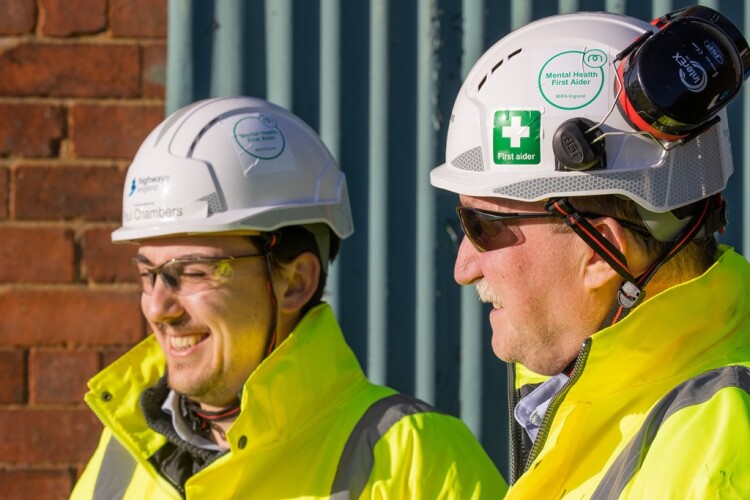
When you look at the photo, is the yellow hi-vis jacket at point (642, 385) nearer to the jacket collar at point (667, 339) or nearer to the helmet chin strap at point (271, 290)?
the jacket collar at point (667, 339)

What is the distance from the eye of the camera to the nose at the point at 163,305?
9.14ft

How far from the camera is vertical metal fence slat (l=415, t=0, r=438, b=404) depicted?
3582 millimetres

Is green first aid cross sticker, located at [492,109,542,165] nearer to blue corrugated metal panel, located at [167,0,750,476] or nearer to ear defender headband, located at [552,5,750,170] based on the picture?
ear defender headband, located at [552,5,750,170]

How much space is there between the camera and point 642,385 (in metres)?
1.80

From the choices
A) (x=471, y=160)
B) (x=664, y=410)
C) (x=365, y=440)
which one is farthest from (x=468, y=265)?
(x=365, y=440)

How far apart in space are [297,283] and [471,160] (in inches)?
35.7

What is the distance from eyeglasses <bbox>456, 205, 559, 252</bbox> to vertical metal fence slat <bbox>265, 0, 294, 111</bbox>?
1.65m

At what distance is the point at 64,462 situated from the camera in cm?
352

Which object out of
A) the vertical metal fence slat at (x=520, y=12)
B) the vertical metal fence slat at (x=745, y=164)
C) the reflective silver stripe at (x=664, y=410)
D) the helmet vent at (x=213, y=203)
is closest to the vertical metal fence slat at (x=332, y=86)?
the vertical metal fence slat at (x=520, y=12)

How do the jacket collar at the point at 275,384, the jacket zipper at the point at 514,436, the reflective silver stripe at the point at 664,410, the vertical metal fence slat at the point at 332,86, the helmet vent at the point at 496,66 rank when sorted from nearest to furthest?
the reflective silver stripe at the point at 664,410
the helmet vent at the point at 496,66
the jacket zipper at the point at 514,436
the jacket collar at the point at 275,384
the vertical metal fence slat at the point at 332,86

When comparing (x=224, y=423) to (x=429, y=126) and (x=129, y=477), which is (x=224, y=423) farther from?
(x=429, y=126)

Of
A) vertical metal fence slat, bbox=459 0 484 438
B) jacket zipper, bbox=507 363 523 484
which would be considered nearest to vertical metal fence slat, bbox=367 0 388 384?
vertical metal fence slat, bbox=459 0 484 438

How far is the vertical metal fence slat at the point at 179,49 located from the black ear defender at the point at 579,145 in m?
1.87

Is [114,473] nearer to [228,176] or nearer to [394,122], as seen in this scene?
[228,176]
